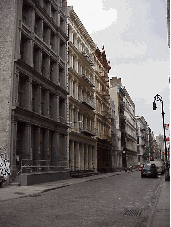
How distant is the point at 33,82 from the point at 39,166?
8283 mm

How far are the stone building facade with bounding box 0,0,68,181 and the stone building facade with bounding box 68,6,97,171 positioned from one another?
9.09 ft

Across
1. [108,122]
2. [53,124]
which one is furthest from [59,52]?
[108,122]

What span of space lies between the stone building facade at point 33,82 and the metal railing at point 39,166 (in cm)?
15

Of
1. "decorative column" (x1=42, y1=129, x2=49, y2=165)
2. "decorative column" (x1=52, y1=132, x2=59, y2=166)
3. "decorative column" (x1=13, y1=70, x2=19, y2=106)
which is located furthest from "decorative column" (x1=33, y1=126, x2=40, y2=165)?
"decorative column" (x1=13, y1=70, x2=19, y2=106)

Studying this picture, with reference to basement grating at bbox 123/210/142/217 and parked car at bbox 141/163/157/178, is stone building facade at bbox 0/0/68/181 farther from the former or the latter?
basement grating at bbox 123/210/142/217

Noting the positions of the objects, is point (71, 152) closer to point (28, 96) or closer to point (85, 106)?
point (85, 106)

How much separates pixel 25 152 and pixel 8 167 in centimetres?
326

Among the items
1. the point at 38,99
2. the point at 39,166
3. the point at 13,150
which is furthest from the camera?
the point at 38,99

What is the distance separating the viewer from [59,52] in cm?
3581

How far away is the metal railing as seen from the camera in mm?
24073

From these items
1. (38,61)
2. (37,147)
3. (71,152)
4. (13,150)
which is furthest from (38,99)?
(71,152)

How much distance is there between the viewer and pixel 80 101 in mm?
40938

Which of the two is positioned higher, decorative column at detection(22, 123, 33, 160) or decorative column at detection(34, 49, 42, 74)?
decorative column at detection(34, 49, 42, 74)

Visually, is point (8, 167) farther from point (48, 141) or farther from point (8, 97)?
point (48, 141)
